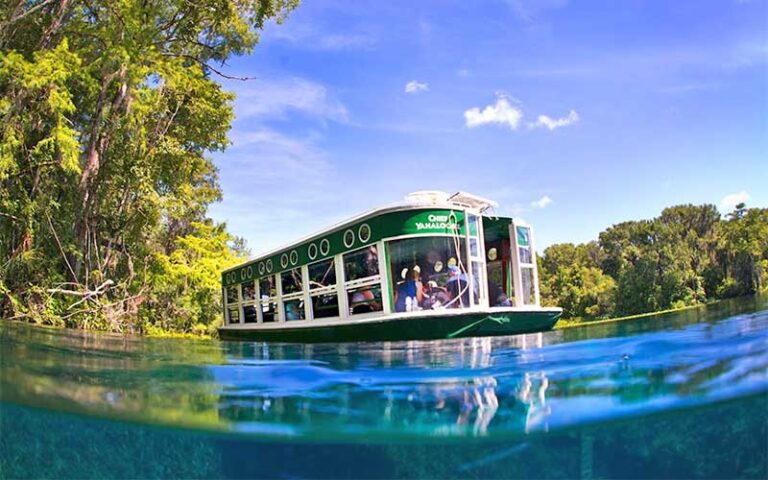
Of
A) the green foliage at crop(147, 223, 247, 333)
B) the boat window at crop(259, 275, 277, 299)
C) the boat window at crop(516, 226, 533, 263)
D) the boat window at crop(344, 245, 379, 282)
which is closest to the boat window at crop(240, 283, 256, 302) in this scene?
the boat window at crop(259, 275, 277, 299)

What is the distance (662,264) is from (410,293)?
4766 centimetres

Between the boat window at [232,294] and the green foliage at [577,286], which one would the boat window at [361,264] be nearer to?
the boat window at [232,294]

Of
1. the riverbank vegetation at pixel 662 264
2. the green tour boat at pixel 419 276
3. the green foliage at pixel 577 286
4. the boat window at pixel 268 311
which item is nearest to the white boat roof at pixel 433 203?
the green tour boat at pixel 419 276

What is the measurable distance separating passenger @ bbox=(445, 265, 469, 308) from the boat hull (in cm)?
30

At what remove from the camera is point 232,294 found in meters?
13.8

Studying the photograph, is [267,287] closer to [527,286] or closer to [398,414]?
[527,286]

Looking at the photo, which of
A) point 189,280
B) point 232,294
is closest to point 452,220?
point 232,294

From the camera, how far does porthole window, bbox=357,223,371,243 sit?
319 inches

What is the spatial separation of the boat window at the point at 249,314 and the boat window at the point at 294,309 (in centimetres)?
210

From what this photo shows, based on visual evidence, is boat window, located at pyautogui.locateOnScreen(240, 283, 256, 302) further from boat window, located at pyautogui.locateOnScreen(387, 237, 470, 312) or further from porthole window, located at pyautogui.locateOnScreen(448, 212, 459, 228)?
porthole window, located at pyautogui.locateOnScreen(448, 212, 459, 228)

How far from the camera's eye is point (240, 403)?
4.15 m

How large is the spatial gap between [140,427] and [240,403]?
0.97 metres

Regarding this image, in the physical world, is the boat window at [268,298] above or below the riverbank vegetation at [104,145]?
below

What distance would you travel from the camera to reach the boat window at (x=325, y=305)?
8.91 m
